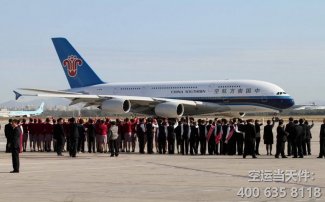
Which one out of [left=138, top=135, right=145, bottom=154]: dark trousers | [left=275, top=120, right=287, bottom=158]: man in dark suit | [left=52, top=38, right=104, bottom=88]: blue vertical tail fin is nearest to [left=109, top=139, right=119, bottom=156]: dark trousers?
[left=138, top=135, right=145, bottom=154]: dark trousers

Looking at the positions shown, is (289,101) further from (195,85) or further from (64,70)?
(64,70)

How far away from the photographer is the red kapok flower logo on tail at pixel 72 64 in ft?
199

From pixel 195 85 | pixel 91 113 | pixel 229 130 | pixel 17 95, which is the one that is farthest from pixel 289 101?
pixel 91 113

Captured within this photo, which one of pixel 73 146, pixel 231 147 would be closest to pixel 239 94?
pixel 231 147

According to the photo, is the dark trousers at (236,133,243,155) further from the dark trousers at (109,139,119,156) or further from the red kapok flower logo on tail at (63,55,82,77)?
the red kapok flower logo on tail at (63,55,82,77)

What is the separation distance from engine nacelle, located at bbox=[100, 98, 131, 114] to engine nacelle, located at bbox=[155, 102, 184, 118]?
2.36 metres

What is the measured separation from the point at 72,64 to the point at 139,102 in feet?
36.6

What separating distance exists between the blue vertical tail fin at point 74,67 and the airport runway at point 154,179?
36263 mm

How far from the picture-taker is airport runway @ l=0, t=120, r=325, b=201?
44.0ft

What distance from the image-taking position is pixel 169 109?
50281mm

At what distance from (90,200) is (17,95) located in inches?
1560

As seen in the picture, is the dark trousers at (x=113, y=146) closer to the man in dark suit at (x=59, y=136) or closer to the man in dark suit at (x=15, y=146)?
the man in dark suit at (x=59, y=136)

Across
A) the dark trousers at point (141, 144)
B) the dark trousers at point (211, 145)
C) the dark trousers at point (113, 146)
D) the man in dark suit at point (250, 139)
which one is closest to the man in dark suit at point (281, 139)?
the man in dark suit at point (250, 139)

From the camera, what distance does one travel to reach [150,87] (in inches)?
2227
